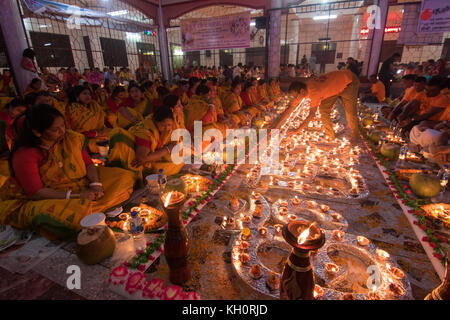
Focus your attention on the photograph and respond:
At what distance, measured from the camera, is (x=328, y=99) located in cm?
503

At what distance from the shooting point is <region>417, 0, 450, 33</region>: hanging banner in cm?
795

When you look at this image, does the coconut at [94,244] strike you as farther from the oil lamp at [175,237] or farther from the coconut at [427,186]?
the coconut at [427,186]

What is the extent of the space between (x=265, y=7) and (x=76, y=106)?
9862 mm

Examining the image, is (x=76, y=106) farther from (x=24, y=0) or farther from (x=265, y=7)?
(x=265, y=7)

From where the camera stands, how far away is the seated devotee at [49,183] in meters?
2.15

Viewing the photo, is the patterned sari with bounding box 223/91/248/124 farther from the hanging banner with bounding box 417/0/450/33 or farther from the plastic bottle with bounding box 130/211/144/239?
the hanging banner with bounding box 417/0/450/33

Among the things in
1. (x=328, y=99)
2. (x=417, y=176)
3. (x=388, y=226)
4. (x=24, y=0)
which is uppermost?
(x=24, y=0)

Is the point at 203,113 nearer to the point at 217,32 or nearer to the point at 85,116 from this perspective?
the point at 85,116

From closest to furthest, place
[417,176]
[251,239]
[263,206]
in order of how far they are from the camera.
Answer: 1. [251,239]
2. [263,206]
3. [417,176]

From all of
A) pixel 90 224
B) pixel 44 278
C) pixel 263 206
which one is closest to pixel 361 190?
pixel 263 206

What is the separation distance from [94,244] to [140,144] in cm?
143

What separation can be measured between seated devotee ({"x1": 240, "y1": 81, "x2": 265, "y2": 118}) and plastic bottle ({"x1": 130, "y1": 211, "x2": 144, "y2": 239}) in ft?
16.2

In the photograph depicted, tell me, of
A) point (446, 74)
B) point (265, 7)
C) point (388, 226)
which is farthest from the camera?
point (265, 7)

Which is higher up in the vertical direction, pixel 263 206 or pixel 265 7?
pixel 265 7
